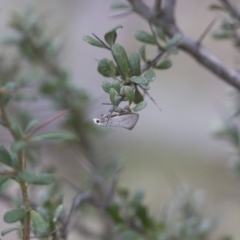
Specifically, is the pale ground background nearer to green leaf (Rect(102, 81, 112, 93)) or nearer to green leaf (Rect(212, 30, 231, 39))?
green leaf (Rect(212, 30, 231, 39))

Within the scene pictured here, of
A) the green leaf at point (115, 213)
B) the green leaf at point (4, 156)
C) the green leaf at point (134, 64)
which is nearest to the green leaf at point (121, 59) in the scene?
the green leaf at point (134, 64)

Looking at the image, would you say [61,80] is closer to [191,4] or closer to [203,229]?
[203,229]

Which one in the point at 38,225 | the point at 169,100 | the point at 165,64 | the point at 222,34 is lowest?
the point at 38,225

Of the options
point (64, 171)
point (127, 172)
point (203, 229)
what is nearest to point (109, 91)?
point (203, 229)

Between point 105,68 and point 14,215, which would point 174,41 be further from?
point 14,215

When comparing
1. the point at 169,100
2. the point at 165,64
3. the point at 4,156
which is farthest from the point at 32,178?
the point at 169,100

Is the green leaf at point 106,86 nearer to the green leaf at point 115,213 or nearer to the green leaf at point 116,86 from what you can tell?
the green leaf at point 116,86

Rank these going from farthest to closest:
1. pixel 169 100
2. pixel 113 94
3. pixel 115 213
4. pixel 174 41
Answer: pixel 169 100 → pixel 115 213 → pixel 174 41 → pixel 113 94
